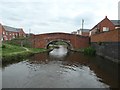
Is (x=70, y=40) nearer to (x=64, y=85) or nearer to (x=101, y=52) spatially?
(x=101, y=52)

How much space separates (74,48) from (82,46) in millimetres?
2498

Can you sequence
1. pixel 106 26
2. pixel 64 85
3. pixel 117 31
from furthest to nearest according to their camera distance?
pixel 106 26
pixel 117 31
pixel 64 85

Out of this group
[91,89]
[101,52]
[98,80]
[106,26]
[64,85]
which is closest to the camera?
[91,89]

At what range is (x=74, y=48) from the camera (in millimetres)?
52656

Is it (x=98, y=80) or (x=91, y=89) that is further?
(x=98, y=80)

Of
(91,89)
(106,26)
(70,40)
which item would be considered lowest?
(91,89)

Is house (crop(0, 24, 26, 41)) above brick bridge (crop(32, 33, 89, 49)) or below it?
above

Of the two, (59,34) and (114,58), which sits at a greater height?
(59,34)

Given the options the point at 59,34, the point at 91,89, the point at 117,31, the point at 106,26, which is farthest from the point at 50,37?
the point at 91,89

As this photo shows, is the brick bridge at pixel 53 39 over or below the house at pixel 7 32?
below

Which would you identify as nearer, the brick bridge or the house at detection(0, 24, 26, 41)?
the brick bridge

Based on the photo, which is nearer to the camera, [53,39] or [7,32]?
[53,39]

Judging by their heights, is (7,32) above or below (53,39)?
above

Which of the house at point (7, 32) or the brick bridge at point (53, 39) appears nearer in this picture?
the brick bridge at point (53, 39)
